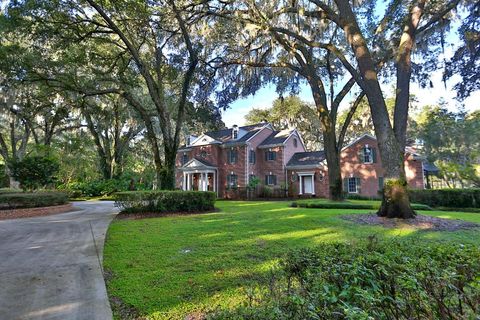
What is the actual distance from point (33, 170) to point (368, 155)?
73.2 ft

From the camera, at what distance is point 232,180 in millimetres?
26750

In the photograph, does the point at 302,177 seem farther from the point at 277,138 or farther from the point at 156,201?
the point at 156,201

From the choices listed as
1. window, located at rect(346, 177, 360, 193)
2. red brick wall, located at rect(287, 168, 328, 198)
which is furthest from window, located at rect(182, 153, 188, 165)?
window, located at rect(346, 177, 360, 193)

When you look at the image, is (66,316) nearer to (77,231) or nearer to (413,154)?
(77,231)

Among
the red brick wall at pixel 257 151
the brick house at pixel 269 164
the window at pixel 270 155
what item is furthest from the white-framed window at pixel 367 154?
the red brick wall at pixel 257 151

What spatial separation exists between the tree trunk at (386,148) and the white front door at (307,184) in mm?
16552

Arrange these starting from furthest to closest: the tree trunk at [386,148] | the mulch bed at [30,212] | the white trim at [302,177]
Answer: the white trim at [302,177]
the mulch bed at [30,212]
the tree trunk at [386,148]

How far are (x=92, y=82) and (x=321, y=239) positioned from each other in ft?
56.7

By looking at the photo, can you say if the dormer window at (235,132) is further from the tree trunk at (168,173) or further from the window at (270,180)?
the tree trunk at (168,173)

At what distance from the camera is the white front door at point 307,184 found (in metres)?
25.7

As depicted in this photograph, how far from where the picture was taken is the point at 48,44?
45.5 ft

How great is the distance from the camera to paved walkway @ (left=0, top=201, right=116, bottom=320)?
3.07 m

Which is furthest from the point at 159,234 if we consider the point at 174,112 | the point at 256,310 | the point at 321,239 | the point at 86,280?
the point at 174,112

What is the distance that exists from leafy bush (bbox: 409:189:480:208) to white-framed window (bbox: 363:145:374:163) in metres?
6.97
